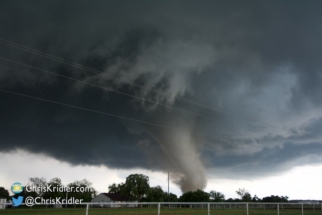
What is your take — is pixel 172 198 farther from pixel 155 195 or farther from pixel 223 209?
pixel 223 209

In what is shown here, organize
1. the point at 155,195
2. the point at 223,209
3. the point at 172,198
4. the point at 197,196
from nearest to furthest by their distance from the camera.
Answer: the point at 223,209, the point at 155,195, the point at 197,196, the point at 172,198

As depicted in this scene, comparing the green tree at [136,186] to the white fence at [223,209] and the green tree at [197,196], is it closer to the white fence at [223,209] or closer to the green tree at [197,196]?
the green tree at [197,196]

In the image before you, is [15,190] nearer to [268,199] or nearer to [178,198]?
[268,199]

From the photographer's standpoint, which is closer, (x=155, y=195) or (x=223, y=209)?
(x=223, y=209)

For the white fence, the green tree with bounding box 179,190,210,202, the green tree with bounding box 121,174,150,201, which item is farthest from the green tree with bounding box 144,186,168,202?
the white fence

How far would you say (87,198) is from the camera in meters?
109

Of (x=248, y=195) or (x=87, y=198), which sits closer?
(x=87, y=198)

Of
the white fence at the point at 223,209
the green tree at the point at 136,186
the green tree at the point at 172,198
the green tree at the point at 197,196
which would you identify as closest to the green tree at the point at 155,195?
the green tree at the point at 136,186

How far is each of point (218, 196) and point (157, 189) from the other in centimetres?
5082

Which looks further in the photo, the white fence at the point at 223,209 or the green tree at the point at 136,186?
the green tree at the point at 136,186

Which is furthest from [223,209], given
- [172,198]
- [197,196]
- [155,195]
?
[172,198]

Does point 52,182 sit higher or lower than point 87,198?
higher

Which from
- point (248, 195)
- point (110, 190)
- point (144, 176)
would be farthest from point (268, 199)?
point (110, 190)

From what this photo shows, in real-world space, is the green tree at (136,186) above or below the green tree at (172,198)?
above
